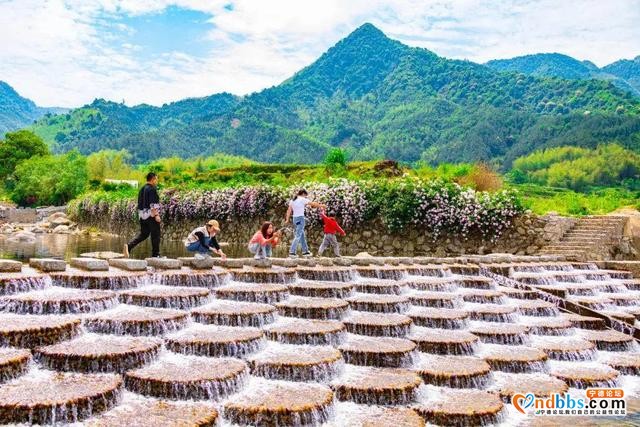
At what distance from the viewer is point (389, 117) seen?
134 meters

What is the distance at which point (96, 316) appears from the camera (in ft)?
29.2

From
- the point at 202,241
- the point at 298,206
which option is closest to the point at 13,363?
the point at 202,241

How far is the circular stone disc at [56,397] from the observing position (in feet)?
19.9

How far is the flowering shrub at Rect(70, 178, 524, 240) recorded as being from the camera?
74.0ft

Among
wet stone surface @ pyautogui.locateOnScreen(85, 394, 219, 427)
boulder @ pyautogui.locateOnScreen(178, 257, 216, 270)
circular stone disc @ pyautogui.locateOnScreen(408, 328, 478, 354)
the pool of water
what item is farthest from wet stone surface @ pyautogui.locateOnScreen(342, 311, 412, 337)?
the pool of water

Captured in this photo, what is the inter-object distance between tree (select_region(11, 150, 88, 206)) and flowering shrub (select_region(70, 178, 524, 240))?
3266 centimetres

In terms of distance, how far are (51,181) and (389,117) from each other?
87.0 meters

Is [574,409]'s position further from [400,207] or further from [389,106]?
[389,106]

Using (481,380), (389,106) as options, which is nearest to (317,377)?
(481,380)

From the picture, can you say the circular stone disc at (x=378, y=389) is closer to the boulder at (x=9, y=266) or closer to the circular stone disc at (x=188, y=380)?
the circular stone disc at (x=188, y=380)

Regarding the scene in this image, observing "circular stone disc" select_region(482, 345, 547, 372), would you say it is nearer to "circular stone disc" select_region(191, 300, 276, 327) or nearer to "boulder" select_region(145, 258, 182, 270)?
"circular stone disc" select_region(191, 300, 276, 327)

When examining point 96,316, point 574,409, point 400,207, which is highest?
point 400,207

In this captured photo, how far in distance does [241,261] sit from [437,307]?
4130 mm

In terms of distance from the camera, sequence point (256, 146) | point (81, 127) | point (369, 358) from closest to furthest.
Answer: point (369, 358) → point (256, 146) → point (81, 127)
